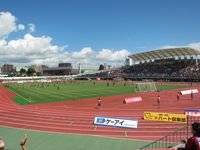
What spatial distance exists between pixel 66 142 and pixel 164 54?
81.9 meters

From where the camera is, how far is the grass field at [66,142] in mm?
16109

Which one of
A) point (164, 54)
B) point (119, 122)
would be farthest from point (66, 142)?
point (164, 54)

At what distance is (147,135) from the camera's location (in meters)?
18.9

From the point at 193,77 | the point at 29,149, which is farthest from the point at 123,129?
the point at 193,77

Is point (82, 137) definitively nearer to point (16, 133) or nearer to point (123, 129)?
point (123, 129)

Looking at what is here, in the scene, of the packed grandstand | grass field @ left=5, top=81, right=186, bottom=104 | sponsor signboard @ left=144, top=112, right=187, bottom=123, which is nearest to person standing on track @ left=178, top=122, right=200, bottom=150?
sponsor signboard @ left=144, top=112, right=187, bottom=123

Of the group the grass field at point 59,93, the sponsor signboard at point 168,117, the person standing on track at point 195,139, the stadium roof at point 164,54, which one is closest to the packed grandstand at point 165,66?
the stadium roof at point 164,54

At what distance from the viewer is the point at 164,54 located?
312 ft

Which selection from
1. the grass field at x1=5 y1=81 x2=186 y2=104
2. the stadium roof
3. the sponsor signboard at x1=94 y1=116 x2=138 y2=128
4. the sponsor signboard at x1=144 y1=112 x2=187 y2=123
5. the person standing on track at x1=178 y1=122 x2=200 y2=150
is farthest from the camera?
the stadium roof

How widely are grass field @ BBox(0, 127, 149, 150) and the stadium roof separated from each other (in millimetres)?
71409

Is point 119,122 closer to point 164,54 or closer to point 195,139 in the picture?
point 195,139

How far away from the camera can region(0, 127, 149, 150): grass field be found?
52.9 feet

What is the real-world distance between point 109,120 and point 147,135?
3286 millimetres

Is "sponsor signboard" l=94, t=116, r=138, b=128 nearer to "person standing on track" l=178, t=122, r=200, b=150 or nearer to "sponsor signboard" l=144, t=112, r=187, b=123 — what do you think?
"sponsor signboard" l=144, t=112, r=187, b=123
